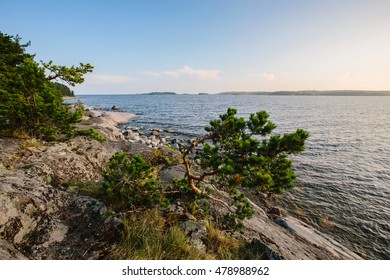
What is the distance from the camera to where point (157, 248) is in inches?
139

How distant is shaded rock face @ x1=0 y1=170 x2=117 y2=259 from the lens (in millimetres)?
3303

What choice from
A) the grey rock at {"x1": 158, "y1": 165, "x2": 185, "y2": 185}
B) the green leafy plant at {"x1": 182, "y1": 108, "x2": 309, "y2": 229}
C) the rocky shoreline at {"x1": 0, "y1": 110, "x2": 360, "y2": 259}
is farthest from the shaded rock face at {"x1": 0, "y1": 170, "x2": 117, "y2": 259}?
the green leafy plant at {"x1": 182, "y1": 108, "x2": 309, "y2": 229}

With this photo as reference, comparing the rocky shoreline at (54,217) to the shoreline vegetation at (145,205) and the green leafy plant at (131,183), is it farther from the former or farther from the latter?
the green leafy plant at (131,183)

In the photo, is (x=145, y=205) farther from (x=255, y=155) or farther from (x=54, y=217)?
(x=255, y=155)

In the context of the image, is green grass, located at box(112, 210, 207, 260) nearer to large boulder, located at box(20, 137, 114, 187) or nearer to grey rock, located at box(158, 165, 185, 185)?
grey rock, located at box(158, 165, 185, 185)

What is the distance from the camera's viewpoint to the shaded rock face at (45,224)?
130 inches

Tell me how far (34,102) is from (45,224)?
555 cm

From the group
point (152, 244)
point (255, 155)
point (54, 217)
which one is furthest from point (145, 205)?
point (255, 155)

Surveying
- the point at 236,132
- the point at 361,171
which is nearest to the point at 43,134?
the point at 236,132

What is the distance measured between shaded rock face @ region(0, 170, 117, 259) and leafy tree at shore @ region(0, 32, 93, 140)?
11.7 feet

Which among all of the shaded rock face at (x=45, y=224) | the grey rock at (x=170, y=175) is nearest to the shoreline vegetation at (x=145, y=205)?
the shaded rock face at (x=45, y=224)

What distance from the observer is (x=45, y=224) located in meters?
3.72

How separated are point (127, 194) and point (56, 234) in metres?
1.52

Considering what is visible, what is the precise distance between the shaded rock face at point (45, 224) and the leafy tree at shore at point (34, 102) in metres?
3.56
